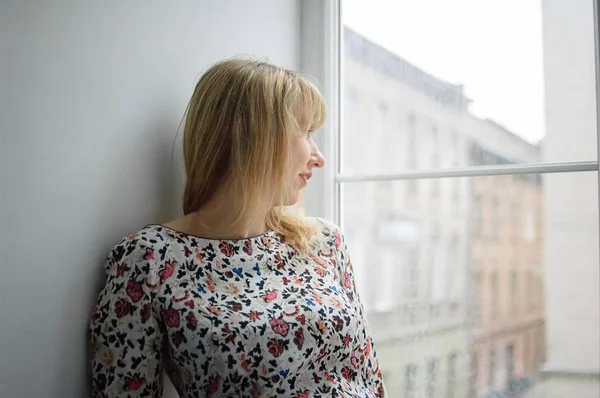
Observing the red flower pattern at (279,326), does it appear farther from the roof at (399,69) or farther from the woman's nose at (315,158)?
the roof at (399,69)

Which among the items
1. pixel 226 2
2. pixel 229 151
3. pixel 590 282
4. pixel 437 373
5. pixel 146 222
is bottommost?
pixel 437 373

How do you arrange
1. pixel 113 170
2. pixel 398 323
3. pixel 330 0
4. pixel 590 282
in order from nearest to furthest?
1. pixel 113 170
2. pixel 590 282
3. pixel 398 323
4. pixel 330 0

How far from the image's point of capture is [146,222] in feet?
4.63

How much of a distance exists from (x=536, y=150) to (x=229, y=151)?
2.28ft

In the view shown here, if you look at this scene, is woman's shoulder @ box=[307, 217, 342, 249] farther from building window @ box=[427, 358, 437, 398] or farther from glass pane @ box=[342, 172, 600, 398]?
building window @ box=[427, 358, 437, 398]

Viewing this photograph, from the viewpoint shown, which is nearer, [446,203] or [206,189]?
[206,189]

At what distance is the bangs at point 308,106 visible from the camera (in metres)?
1.46

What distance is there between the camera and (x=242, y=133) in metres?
1.38

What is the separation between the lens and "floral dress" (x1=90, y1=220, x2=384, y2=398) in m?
1.25

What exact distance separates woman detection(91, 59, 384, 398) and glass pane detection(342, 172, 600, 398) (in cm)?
21

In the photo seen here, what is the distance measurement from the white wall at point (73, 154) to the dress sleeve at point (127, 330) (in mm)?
37

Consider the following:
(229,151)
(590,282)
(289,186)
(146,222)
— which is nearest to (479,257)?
(590,282)

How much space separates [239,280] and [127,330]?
246 millimetres

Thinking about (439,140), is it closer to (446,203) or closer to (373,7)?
(446,203)
